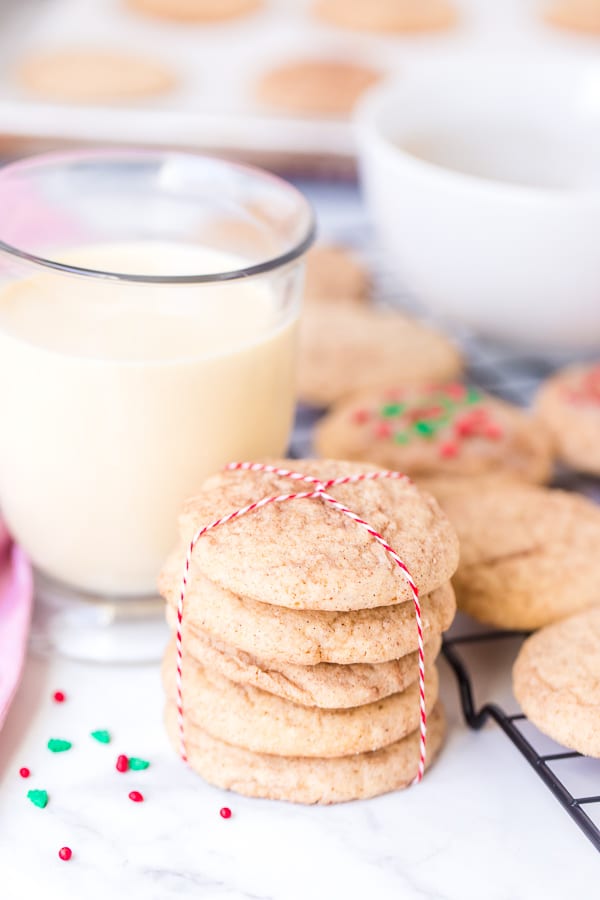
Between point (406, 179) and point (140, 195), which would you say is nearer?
point (140, 195)

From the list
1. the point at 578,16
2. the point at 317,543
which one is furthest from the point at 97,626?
the point at 578,16

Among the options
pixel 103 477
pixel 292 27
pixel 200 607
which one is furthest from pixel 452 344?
pixel 292 27

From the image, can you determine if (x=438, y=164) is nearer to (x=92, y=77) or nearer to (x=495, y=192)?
(x=495, y=192)

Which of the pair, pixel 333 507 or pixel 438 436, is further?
pixel 438 436

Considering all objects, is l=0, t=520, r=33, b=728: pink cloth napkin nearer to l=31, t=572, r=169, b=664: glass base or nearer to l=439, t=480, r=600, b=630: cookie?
l=31, t=572, r=169, b=664: glass base

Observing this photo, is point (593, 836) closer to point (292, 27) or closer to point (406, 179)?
point (406, 179)
